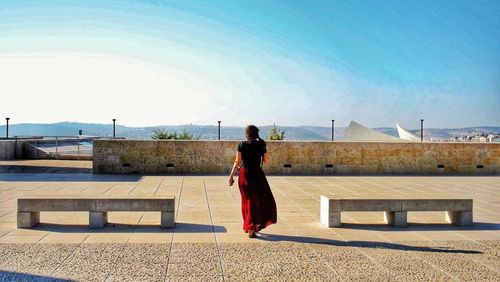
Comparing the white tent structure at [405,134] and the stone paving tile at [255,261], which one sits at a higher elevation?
the white tent structure at [405,134]

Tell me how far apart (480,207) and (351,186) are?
3.60 metres

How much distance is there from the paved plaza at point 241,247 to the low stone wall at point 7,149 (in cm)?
1208

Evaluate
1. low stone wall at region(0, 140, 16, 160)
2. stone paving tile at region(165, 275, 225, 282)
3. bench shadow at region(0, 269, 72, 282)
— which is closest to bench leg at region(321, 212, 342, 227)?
stone paving tile at region(165, 275, 225, 282)

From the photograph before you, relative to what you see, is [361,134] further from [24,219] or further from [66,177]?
[24,219]

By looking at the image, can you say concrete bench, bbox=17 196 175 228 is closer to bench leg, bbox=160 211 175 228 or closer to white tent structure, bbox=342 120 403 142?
bench leg, bbox=160 211 175 228

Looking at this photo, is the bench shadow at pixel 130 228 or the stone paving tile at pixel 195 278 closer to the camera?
the stone paving tile at pixel 195 278

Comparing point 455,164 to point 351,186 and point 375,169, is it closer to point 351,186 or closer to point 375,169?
point 375,169

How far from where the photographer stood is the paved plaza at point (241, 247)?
15.2ft

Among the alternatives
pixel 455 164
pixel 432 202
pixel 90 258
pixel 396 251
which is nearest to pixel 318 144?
pixel 455 164

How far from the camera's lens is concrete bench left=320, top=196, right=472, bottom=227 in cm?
687

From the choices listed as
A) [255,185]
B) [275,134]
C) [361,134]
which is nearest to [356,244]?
[255,185]

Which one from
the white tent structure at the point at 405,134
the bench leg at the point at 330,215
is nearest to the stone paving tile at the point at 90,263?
the bench leg at the point at 330,215

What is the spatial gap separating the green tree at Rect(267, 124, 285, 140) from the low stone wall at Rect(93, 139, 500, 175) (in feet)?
21.2

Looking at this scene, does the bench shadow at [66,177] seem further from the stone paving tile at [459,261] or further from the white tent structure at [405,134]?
the white tent structure at [405,134]
